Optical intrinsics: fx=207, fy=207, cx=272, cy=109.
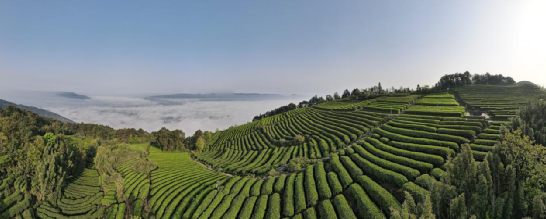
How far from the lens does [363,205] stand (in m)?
21.9

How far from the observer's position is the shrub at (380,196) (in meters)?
20.9

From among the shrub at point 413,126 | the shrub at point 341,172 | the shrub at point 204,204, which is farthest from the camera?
the shrub at point 413,126

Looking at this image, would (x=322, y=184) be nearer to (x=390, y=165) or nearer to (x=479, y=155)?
(x=390, y=165)

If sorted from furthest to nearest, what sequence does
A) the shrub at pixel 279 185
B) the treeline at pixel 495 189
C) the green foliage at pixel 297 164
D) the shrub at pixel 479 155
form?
the green foliage at pixel 297 164 → the shrub at pixel 279 185 → the shrub at pixel 479 155 → the treeline at pixel 495 189

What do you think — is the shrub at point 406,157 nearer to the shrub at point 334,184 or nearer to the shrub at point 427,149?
the shrub at point 427,149

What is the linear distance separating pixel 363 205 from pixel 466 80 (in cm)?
13267

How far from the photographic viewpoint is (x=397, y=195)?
23.7 metres

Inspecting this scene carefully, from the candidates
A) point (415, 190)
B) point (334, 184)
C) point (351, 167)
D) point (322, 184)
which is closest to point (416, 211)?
point (415, 190)

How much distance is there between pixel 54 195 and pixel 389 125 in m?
75.3

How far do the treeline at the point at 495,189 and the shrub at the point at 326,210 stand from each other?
6938mm

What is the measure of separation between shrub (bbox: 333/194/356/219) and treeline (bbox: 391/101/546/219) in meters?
5.49

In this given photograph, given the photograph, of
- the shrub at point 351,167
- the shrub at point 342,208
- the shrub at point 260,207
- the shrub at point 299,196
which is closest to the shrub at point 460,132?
the shrub at point 351,167

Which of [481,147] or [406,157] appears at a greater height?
[481,147]

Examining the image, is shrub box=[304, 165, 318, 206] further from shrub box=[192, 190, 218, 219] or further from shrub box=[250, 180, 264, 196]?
shrub box=[192, 190, 218, 219]
